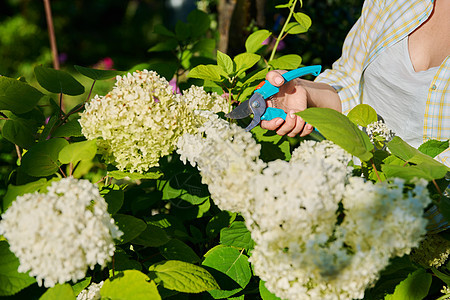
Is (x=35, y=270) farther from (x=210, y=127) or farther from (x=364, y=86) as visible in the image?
(x=364, y=86)

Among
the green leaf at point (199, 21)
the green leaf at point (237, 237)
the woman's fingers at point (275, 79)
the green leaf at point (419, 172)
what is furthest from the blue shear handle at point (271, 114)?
the green leaf at point (199, 21)

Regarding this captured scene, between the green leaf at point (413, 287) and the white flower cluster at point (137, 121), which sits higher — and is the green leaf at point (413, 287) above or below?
below

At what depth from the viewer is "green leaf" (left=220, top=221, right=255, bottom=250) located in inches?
45.3

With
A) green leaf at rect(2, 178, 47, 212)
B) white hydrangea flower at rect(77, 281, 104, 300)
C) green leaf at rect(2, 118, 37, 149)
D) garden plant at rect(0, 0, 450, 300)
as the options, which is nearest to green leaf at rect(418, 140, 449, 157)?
garden plant at rect(0, 0, 450, 300)

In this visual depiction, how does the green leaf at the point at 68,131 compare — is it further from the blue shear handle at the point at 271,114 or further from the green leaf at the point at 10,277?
the blue shear handle at the point at 271,114

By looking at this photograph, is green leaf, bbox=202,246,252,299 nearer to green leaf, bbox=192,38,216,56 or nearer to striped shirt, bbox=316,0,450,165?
striped shirt, bbox=316,0,450,165

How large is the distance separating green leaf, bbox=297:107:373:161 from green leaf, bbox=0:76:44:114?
881 millimetres

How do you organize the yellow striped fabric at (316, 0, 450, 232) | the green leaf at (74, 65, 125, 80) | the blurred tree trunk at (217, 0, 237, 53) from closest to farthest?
the green leaf at (74, 65, 125, 80)
the yellow striped fabric at (316, 0, 450, 232)
the blurred tree trunk at (217, 0, 237, 53)

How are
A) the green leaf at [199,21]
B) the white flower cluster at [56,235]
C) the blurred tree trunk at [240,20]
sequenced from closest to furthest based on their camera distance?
the white flower cluster at [56,235] < the green leaf at [199,21] < the blurred tree trunk at [240,20]

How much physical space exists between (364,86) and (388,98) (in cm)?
15

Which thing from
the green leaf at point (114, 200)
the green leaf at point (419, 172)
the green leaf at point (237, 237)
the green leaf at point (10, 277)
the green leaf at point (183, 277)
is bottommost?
the green leaf at point (237, 237)

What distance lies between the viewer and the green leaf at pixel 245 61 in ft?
4.72

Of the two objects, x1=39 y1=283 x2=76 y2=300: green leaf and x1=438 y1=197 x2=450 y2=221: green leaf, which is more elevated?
x1=438 y1=197 x2=450 y2=221: green leaf

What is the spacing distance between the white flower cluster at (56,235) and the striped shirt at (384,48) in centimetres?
110
